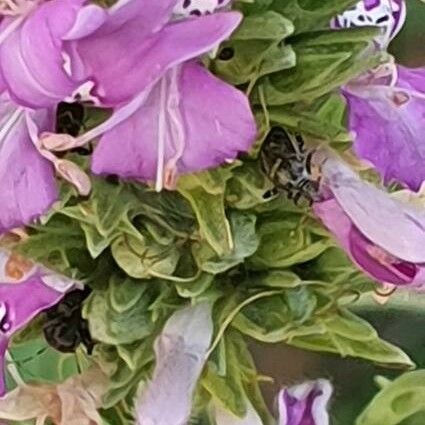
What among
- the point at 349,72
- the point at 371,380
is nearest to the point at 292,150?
the point at 349,72

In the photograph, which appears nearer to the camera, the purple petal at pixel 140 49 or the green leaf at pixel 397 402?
the purple petal at pixel 140 49

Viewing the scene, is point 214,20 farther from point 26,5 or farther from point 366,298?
point 366,298

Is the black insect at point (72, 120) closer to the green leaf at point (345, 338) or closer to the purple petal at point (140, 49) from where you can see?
the purple petal at point (140, 49)

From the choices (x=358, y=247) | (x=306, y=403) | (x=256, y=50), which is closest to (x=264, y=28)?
(x=256, y=50)

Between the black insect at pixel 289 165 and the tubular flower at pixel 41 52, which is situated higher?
the tubular flower at pixel 41 52

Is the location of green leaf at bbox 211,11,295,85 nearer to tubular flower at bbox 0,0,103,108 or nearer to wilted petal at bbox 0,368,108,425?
tubular flower at bbox 0,0,103,108

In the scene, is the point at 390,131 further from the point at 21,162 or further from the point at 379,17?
the point at 21,162

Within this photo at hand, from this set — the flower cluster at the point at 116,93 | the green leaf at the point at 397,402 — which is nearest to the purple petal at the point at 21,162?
the flower cluster at the point at 116,93

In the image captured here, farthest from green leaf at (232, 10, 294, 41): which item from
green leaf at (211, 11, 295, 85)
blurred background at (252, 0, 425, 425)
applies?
blurred background at (252, 0, 425, 425)
